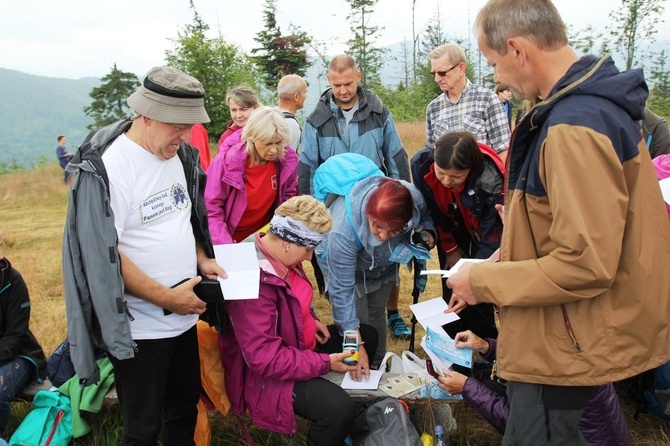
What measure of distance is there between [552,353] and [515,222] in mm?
421

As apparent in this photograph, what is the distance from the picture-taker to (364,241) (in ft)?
9.96

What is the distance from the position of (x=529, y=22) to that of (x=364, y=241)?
66.6 inches

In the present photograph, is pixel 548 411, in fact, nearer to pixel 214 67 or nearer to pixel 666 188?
pixel 666 188

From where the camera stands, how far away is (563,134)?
146 cm

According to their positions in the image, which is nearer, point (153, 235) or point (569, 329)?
point (569, 329)

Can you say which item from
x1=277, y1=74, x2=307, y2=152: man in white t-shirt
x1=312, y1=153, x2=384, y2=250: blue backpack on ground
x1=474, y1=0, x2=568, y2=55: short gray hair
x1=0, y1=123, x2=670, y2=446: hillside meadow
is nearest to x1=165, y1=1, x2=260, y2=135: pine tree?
x1=0, y1=123, x2=670, y2=446: hillside meadow

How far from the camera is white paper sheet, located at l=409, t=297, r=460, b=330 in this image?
Result: 2.93 meters

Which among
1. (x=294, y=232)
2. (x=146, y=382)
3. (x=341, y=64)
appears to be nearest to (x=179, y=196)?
(x=294, y=232)

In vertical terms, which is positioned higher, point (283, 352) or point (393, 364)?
point (283, 352)

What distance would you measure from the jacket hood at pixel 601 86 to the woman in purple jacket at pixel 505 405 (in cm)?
104

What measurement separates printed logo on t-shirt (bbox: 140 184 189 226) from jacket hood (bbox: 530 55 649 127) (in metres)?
1.57

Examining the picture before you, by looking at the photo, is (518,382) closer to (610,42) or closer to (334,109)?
(334,109)

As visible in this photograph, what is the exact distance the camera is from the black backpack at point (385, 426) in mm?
2498

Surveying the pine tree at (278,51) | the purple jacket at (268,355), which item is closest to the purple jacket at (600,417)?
the purple jacket at (268,355)
